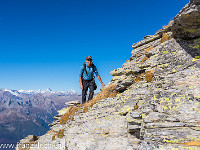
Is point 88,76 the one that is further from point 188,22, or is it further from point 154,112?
point 188,22

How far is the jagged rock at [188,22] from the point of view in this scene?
858cm

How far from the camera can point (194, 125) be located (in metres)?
6.23

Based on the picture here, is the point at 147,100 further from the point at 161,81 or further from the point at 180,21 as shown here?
the point at 180,21

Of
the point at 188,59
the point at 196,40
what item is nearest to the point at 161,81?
the point at 188,59

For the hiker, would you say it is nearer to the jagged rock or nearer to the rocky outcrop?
the rocky outcrop

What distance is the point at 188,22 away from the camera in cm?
991

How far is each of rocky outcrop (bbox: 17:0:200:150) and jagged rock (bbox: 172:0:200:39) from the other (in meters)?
0.33

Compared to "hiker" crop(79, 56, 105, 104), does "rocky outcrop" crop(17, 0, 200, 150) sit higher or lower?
lower

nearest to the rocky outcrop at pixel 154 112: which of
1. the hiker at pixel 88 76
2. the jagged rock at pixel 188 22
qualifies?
the jagged rock at pixel 188 22

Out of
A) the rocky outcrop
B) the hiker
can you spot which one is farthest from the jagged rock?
the hiker

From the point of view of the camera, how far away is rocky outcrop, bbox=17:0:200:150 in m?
6.38

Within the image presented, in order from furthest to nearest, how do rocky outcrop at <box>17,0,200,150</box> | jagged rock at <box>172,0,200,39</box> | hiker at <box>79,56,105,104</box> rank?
hiker at <box>79,56,105,104</box>, jagged rock at <box>172,0,200,39</box>, rocky outcrop at <box>17,0,200,150</box>

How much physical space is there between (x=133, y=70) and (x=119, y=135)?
24.4ft

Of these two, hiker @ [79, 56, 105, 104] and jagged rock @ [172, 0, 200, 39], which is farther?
hiker @ [79, 56, 105, 104]
